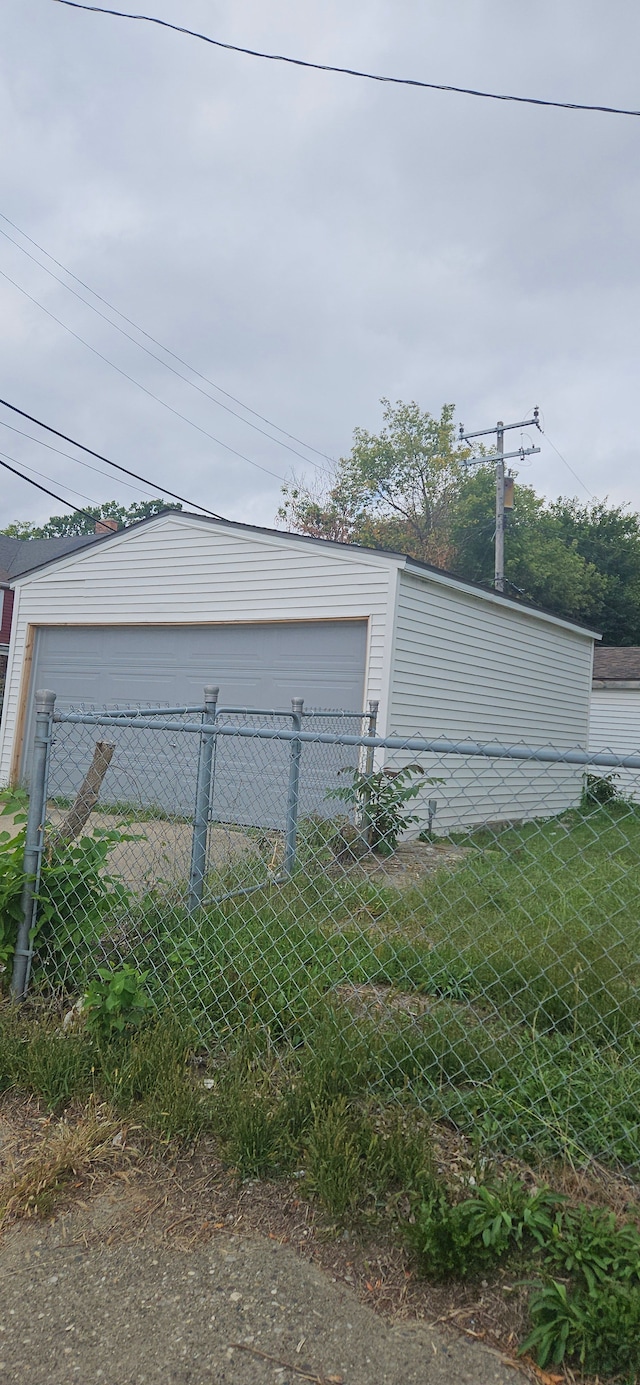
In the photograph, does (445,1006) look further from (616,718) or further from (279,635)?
(616,718)

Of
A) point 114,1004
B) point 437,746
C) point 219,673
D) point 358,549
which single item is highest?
point 358,549

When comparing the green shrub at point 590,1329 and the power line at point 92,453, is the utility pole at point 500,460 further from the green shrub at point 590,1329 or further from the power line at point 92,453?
the green shrub at point 590,1329

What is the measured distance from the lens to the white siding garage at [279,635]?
8.15 meters

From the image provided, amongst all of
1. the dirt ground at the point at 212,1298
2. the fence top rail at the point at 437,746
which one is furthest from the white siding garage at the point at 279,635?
the dirt ground at the point at 212,1298

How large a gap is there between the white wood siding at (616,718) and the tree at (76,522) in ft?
101

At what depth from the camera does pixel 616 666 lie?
17875 mm

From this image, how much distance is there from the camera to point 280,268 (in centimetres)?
1554

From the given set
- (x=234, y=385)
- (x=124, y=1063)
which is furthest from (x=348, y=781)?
(x=234, y=385)

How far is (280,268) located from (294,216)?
306 centimetres

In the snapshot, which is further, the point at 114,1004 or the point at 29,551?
the point at 29,551

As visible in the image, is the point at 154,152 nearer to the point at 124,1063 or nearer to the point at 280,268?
the point at 280,268

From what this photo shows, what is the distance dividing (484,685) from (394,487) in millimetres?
25220

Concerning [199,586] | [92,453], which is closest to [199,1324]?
[199,586]

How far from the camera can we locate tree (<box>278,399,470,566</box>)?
32562 mm
